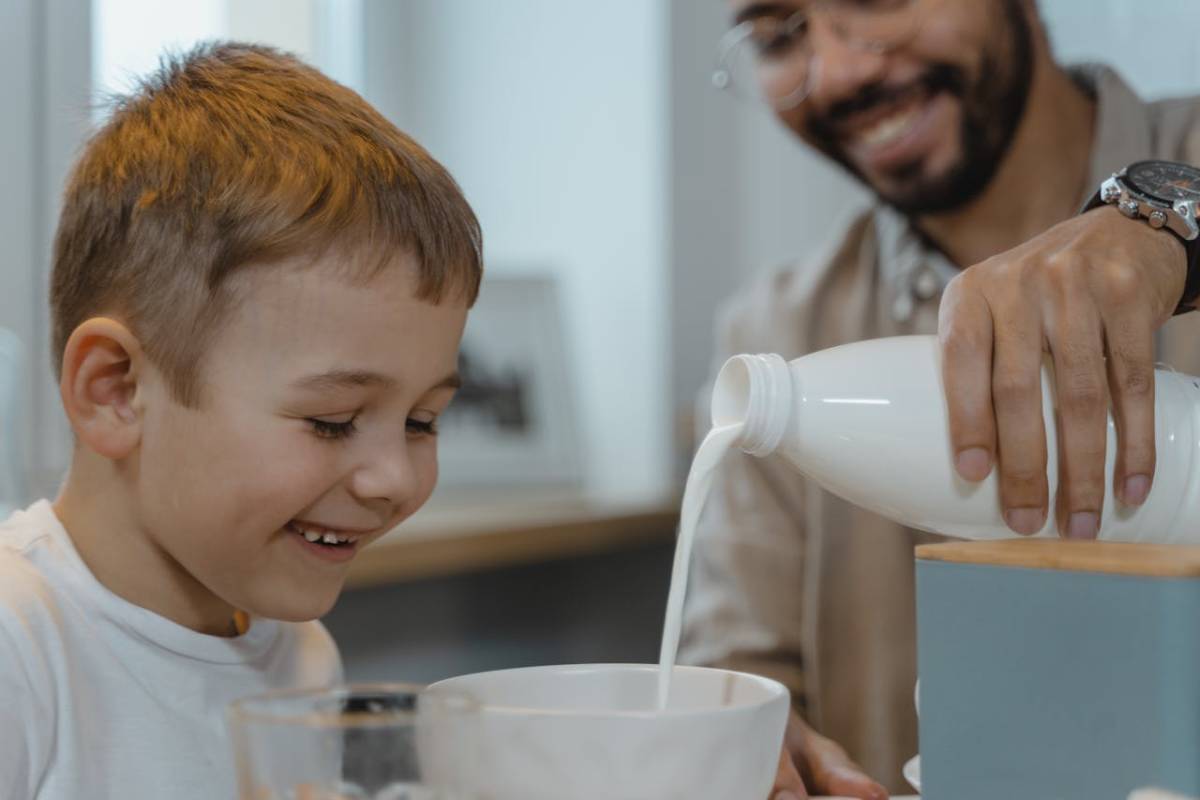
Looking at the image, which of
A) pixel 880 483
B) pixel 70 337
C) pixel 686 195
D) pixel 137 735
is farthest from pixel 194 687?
pixel 686 195

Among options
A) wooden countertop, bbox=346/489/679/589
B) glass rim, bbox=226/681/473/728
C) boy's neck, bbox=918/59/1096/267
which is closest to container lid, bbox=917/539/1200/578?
glass rim, bbox=226/681/473/728

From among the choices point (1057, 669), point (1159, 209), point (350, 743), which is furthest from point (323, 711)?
point (1159, 209)

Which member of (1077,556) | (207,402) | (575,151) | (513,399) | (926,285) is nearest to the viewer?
(1077,556)

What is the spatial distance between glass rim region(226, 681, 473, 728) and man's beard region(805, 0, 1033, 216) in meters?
1.05

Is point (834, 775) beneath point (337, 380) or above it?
beneath

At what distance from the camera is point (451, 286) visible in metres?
0.78

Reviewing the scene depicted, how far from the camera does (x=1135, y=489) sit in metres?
0.62

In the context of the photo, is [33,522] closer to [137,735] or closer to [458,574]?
[137,735]

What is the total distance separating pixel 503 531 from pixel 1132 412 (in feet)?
4.08

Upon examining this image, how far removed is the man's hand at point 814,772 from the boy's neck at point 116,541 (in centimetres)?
38

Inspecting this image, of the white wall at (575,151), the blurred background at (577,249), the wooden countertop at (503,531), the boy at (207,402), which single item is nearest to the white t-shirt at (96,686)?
the boy at (207,402)

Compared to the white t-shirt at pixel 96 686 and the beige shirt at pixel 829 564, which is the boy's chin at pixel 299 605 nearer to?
the white t-shirt at pixel 96 686

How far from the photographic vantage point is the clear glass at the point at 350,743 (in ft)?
1.26

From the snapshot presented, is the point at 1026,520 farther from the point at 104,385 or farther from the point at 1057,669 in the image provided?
the point at 104,385
